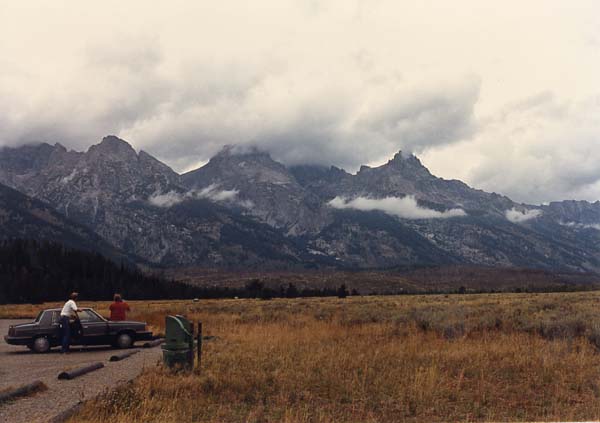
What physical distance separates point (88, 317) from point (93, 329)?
0.64 meters

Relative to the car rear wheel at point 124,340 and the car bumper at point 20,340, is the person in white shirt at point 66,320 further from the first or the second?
the car rear wheel at point 124,340

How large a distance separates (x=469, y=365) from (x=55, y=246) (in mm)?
149512

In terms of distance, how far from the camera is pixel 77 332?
70.2 ft

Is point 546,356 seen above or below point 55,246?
below

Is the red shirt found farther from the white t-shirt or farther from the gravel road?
the white t-shirt

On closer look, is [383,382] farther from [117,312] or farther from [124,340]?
Result: [117,312]

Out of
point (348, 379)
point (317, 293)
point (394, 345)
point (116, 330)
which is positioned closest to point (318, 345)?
point (394, 345)

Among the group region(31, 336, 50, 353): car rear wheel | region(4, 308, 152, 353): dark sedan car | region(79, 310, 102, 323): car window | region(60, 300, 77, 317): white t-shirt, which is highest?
region(60, 300, 77, 317): white t-shirt

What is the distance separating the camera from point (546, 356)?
14.6 m

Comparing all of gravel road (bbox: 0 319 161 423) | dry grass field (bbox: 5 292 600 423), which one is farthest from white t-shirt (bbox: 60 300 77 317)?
dry grass field (bbox: 5 292 600 423)

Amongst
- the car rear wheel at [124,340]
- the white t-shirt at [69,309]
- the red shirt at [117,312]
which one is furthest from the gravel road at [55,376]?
the white t-shirt at [69,309]

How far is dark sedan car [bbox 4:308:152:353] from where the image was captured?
2138cm

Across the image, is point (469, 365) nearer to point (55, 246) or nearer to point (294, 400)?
point (294, 400)

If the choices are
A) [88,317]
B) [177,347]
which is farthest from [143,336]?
[177,347]
